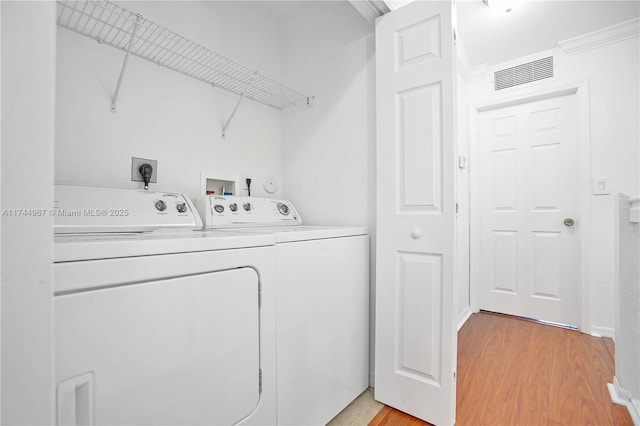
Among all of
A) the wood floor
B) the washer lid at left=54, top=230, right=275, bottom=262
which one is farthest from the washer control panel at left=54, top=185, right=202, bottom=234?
the wood floor

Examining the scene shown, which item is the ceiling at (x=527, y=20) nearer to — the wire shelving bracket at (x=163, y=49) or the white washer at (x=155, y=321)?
the wire shelving bracket at (x=163, y=49)

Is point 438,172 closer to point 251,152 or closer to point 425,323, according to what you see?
point 425,323

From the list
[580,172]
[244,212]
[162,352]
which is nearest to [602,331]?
[580,172]

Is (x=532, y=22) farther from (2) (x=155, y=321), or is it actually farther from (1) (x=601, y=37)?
(2) (x=155, y=321)

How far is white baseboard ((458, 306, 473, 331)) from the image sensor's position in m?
2.62

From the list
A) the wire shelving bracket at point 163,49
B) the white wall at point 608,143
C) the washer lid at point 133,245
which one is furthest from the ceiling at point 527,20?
the washer lid at point 133,245

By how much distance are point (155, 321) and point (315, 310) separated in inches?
27.0

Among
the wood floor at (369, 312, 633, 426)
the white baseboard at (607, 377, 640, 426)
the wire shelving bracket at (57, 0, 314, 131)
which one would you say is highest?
the wire shelving bracket at (57, 0, 314, 131)

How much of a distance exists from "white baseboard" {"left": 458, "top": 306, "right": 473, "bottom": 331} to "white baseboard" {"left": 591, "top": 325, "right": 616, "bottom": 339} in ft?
3.05

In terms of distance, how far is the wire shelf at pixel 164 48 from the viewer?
1204 mm

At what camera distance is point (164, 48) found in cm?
141

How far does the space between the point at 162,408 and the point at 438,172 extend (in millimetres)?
1406

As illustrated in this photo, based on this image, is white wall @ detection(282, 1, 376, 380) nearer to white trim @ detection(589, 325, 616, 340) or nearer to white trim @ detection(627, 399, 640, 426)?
white trim @ detection(627, 399, 640, 426)

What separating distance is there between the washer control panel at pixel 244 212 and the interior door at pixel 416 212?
0.63 meters
